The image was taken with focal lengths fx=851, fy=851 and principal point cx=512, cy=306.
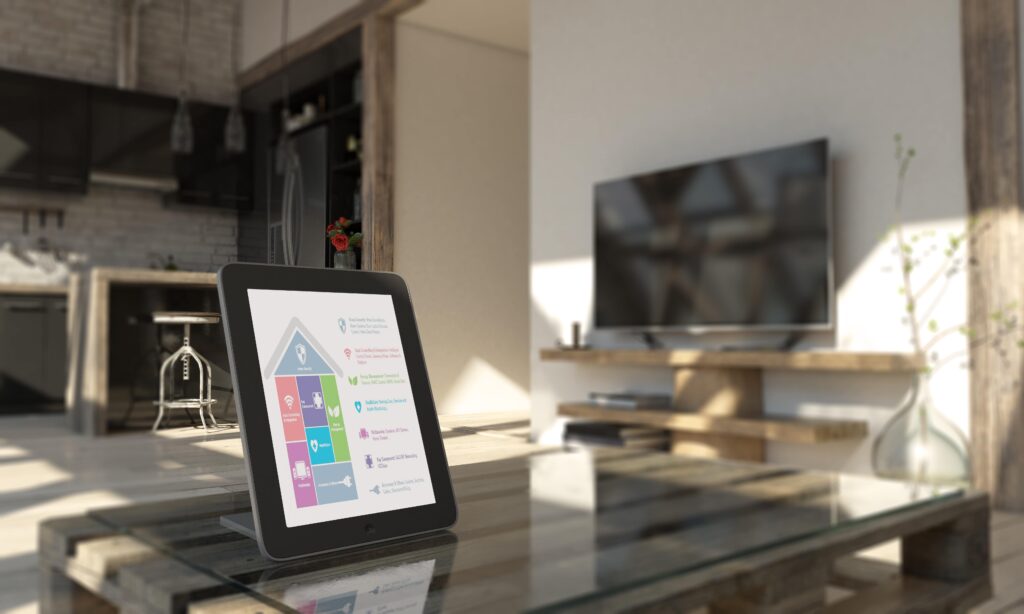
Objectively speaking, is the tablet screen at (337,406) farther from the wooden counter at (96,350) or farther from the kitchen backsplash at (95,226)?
the kitchen backsplash at (95,226)

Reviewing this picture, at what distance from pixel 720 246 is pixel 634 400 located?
689mm

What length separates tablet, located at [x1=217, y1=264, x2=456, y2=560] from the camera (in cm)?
57

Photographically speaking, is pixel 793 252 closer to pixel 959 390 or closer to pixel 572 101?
pixel 959 390

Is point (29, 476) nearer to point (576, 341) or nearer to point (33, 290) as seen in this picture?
point (576, 341)

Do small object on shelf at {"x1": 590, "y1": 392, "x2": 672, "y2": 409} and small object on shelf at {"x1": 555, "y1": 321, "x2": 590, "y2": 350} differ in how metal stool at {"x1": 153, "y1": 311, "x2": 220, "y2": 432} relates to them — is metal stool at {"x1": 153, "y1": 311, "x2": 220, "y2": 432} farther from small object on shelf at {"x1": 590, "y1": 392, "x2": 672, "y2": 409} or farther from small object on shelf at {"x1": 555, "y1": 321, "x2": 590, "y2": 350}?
small object on shelf at {"x1": 555, "y1": 321, "x2": 590, "y2": 350}

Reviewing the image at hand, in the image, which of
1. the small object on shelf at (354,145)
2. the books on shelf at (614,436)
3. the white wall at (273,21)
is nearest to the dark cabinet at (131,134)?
the white wall at (273,21)

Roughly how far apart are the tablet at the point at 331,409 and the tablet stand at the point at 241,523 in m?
0.05

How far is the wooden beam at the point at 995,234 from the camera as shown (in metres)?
2.51

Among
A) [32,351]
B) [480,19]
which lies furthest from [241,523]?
[32,351]

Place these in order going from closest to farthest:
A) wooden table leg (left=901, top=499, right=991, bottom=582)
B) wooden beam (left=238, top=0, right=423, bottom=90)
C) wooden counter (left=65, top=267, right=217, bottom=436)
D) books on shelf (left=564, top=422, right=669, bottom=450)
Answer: wooden table leg (left=901, top=499, right=991, bottom=582) → books on shelf (left=564, top=422, right=669, bottom=450) → wooden counter (left=65, top=267, right=217, bottom=436) → wooden beam (left=238, top=0, right=423, bottom=90)

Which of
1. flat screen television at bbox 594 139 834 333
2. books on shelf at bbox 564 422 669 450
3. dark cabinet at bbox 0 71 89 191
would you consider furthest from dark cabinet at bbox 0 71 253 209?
books on shelf at bbox 564 422 669 450

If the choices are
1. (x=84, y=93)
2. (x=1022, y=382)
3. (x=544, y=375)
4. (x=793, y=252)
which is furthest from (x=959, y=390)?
(x=84, y=93)

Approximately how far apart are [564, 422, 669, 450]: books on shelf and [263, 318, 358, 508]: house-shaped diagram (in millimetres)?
2719

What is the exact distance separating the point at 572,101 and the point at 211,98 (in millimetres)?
4236
